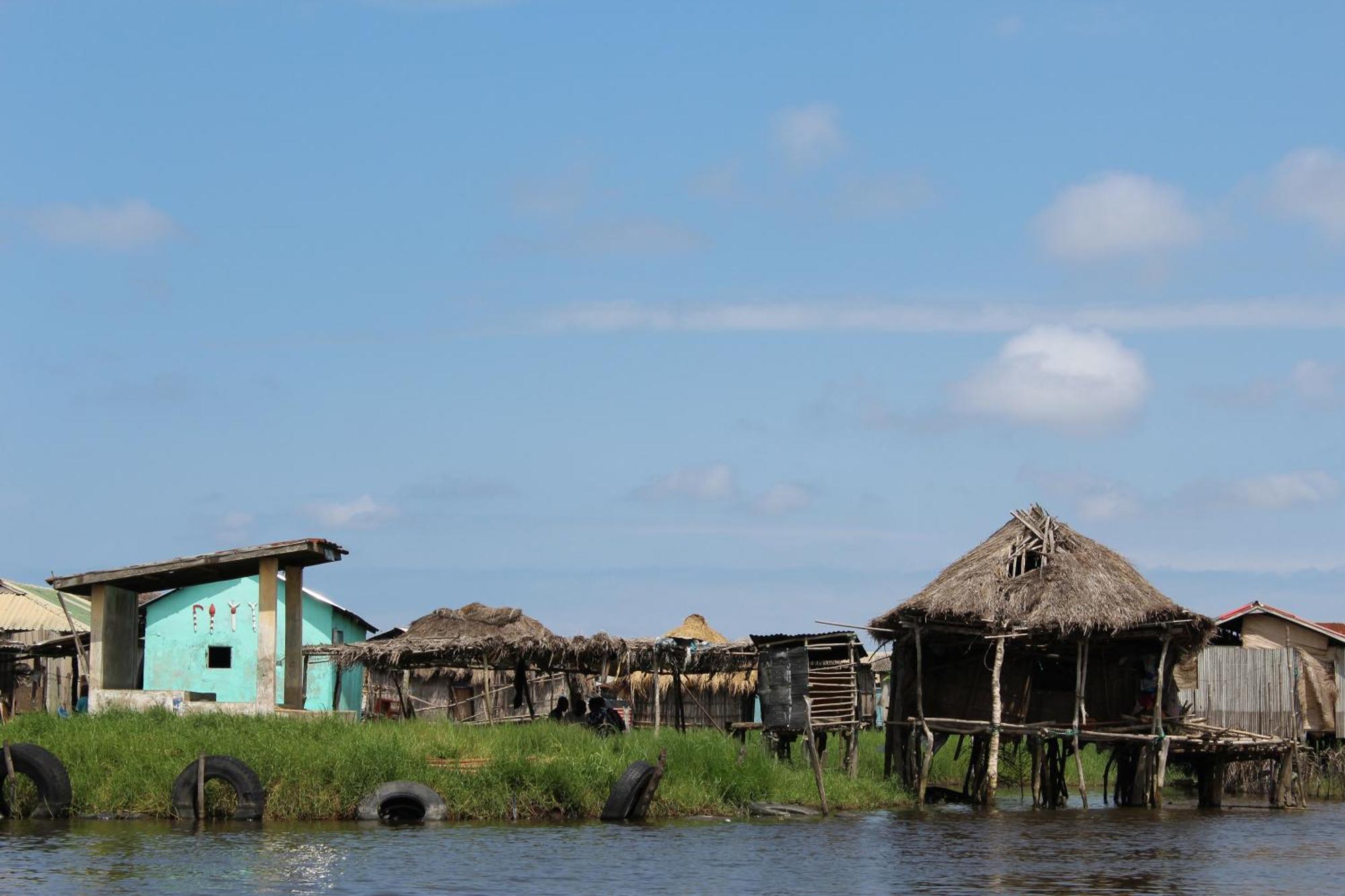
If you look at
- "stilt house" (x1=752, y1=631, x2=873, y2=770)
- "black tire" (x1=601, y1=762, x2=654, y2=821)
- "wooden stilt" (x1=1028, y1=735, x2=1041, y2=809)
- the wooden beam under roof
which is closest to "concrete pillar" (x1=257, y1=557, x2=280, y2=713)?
the wooden beam under roof

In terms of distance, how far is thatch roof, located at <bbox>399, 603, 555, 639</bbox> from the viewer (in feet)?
109

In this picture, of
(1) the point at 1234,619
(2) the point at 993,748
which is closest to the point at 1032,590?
(2) the point at 993,748

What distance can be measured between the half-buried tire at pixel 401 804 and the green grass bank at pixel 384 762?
0.69 ft

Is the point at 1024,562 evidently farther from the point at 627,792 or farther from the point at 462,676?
the point at 462,676

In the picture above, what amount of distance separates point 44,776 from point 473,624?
13663 millimetres

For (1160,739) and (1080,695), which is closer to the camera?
(1080,695)

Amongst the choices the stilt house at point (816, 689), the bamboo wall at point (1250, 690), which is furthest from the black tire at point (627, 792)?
the bamboo wall at point (1250, 690)

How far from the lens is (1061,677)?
2870 cm

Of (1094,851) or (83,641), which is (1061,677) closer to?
(1094,851)

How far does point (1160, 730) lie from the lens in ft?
88.0

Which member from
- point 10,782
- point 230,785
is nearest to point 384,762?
point 230,785

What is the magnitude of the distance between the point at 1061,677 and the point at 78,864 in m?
17.7

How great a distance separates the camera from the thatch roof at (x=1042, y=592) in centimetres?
2584

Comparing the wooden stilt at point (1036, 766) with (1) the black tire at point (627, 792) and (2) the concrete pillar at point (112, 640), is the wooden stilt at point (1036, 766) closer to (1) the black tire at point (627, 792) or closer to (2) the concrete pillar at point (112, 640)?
(1) the black tire at point (627, 792)
